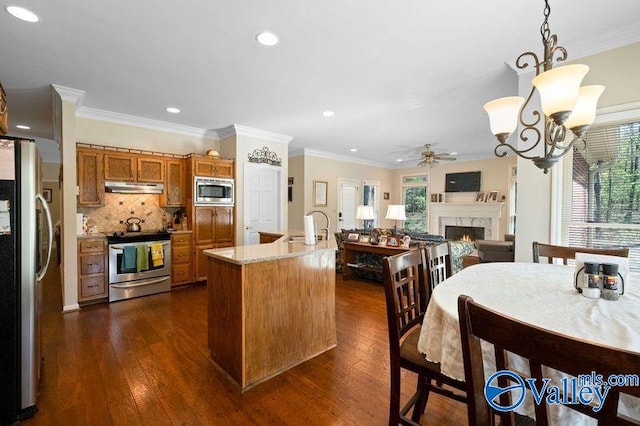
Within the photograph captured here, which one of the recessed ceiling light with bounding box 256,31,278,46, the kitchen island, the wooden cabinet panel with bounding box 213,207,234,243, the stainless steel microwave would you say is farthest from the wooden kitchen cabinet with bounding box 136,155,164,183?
the recessed ceiling light with bounding box 256,31,278,46

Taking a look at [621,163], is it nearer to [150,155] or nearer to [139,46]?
[139,46]

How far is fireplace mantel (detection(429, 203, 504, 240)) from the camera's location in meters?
6.99

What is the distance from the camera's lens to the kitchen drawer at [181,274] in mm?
4301

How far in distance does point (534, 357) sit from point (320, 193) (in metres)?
6.64

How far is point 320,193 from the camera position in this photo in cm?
720

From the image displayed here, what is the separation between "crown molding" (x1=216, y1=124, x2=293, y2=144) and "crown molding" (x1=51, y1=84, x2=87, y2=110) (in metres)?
1.91

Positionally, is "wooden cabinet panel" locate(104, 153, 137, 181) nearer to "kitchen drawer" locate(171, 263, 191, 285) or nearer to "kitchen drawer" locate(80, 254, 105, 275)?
"kitchen drawer" locate(80, 254, 105, 275)

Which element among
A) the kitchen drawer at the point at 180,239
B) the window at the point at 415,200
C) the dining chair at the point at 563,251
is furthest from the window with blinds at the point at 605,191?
the window at the point at 415,200

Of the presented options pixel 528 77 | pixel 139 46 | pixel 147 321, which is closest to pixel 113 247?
pixel 147 321

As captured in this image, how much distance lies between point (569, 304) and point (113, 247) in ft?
14.9

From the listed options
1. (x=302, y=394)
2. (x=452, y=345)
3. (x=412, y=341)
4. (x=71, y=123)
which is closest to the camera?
(x=452, y=345)

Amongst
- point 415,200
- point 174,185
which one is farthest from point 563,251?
point 415,200

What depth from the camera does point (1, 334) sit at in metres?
1.65

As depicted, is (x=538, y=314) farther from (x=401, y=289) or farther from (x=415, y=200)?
(x=415, y=200)
